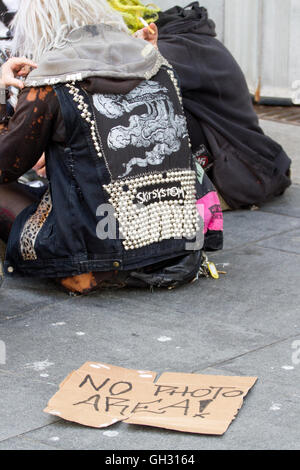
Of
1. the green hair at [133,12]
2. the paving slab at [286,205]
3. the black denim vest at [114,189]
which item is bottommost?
the paving slab at [286,205]

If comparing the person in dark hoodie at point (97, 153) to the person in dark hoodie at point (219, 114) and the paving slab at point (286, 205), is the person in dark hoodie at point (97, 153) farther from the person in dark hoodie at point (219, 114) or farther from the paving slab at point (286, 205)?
the paving slab at point (286, 205)

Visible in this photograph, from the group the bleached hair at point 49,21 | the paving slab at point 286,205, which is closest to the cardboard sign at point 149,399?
the bleached hair at point 49,21

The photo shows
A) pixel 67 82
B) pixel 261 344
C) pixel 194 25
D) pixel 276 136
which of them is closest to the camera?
pixel 261 344

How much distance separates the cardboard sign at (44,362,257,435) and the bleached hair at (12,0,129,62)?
140 cm

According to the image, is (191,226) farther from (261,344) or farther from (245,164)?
(245,164)

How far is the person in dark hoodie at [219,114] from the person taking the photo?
4898 millimetres

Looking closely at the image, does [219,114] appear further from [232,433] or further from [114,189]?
[232,433]

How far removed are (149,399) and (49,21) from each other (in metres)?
1.70

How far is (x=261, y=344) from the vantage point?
345 cm

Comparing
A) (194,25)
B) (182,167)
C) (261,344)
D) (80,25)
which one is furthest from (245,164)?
(261,344)

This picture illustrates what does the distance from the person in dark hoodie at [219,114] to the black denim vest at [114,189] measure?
91 cm

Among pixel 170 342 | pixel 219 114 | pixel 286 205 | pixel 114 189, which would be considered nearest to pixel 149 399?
pixel 170 342

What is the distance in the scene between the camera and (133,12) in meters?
5.10

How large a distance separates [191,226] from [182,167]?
0.84 ft
